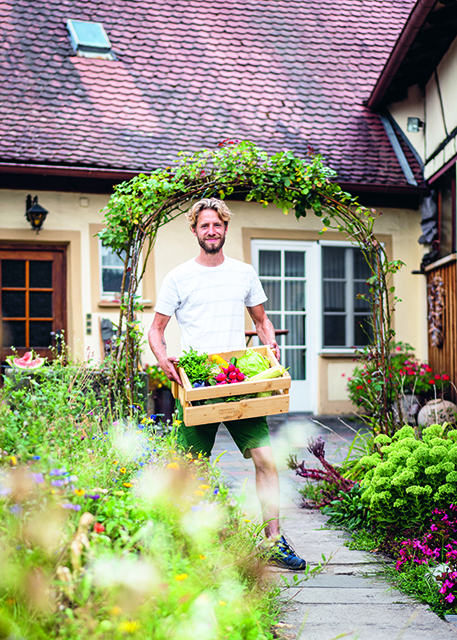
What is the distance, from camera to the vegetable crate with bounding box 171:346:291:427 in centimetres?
322

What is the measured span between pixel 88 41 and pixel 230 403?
7.94 meters

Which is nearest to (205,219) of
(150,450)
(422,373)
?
(150,450)

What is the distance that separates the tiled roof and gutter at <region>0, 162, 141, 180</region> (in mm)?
95

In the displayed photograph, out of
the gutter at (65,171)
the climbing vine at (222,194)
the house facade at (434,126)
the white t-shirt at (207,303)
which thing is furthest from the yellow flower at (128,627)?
the house facade at (434,126)

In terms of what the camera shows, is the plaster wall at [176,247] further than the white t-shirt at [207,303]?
Yes

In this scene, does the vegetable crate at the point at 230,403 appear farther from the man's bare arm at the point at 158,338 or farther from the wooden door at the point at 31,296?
the wooden door at the point at 31,296

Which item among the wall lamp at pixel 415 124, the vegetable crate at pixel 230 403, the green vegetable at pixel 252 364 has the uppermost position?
the wall lamp at pixel 415 124

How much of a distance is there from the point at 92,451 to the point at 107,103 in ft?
22.9

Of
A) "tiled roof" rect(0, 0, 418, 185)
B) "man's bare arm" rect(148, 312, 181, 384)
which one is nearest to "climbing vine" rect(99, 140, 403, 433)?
"man's bare arm" rect(148, 312, 181, 384)

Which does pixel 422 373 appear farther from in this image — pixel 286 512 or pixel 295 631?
pixel 295 631

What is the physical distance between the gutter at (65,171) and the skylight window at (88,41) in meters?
2.37

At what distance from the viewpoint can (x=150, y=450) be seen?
3.22 m

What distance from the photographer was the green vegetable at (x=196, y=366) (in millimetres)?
3289

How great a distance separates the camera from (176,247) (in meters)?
8.82
